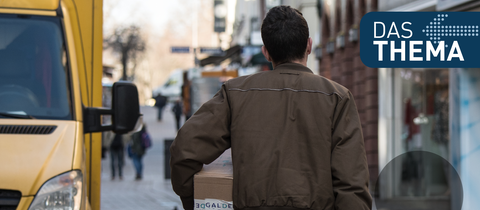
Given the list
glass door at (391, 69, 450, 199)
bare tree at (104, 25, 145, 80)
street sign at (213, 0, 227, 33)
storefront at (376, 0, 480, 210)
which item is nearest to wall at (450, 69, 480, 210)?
storefront at (376, 0, 480, 210)

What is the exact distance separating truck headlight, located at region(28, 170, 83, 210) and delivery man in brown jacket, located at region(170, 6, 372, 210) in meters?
1.03

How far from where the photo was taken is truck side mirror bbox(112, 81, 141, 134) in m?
4.44

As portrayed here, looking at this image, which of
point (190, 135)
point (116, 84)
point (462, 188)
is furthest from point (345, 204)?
point (462, 188)

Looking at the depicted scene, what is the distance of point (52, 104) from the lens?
14.0ft

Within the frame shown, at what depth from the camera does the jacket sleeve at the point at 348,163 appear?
2.74 m

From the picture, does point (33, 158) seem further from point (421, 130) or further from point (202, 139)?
point (421, 130)

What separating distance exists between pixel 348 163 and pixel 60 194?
70.8 inches

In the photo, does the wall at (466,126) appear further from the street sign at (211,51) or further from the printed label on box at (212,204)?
the street sign at (211,51)

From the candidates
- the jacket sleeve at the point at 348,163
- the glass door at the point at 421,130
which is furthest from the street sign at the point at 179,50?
the jacket sleeve at the point at 348,163

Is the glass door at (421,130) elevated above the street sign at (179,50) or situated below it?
below

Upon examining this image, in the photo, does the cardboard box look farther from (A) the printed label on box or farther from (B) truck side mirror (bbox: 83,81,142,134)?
(B) truck side mirror (bbox: 83,81,142,134)

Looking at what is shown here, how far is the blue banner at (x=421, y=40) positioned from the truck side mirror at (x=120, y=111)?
1888 mm

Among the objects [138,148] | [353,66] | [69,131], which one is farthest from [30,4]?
[138,148]

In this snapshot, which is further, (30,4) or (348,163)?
(30,4)
